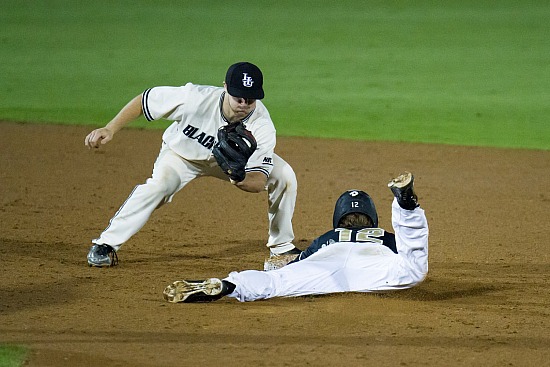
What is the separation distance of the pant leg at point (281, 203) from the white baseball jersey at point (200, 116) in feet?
0.96

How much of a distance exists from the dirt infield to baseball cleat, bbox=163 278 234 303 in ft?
0.24

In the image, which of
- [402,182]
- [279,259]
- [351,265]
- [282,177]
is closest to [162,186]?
[282,177]

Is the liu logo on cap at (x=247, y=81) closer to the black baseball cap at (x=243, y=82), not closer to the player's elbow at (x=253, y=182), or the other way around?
the black baseball cap at (x=243, y=82)

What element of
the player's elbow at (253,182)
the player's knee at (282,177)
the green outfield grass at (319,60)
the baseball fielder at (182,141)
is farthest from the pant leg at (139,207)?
the green outfield grass at (319,60)

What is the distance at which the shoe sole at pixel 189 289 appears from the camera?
18.7 feet

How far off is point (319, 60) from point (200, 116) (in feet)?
30.4

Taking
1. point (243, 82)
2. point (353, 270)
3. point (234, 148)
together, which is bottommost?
point (353, 270)

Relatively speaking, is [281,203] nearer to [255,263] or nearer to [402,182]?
[255,263]

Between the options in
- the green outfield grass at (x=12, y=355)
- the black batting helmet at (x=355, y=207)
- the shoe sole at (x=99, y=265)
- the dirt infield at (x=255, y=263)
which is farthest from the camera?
the shoe sole at (x=99, y=265)

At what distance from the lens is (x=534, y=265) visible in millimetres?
6953

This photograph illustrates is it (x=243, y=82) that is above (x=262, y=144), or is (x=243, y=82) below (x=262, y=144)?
above

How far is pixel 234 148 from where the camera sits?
20.3 ft

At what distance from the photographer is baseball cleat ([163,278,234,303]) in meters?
5.69

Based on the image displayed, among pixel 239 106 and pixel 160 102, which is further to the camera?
pixel 160 102
